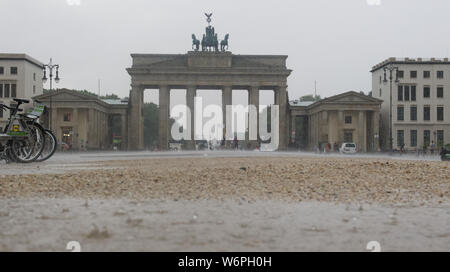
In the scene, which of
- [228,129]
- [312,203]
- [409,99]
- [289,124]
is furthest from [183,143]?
[312,203]

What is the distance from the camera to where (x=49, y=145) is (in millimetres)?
21859

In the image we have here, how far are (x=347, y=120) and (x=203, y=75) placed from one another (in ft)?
90.7

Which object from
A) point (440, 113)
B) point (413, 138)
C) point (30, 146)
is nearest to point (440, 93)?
point (440, 113)

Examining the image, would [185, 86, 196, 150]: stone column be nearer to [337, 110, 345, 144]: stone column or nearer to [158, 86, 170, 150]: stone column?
[158, 86, 170, 150]: stone column

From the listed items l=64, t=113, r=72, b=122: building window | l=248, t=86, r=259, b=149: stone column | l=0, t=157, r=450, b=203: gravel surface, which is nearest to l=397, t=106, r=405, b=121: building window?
l=248, t=86, r=259, b=149: stone column

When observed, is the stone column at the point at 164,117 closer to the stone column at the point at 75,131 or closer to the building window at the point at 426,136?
the stone column at the point at 75,131

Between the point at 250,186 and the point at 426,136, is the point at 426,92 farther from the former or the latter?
the point at 250,186

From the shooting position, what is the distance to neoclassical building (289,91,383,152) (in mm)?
81562

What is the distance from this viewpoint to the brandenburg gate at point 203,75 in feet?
272

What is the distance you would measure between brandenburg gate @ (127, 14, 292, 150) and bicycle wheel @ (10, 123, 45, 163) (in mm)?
61498

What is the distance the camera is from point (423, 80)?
286ft

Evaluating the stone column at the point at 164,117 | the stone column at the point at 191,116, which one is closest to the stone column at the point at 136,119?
the stone column at the point at 164,117

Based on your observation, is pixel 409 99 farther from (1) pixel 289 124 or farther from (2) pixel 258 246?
(2) pixel 258 246
